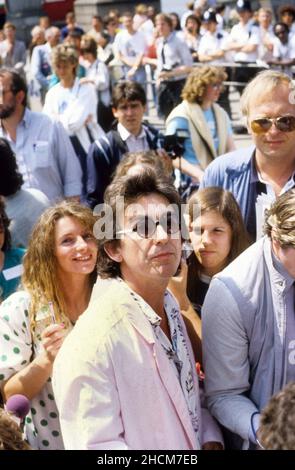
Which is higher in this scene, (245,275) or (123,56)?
(245,275)

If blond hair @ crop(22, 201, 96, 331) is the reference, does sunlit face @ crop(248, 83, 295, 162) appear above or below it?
above

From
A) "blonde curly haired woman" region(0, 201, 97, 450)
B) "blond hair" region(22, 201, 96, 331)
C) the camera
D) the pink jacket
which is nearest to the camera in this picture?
the pink jacket

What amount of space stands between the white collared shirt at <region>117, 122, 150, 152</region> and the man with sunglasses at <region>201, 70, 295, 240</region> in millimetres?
1808

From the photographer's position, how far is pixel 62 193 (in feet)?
18.8

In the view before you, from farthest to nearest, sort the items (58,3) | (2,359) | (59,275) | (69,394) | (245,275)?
1. (58,3)
2. (59,275)
3. (2,359)
4. (245,275)
5. (69,394)

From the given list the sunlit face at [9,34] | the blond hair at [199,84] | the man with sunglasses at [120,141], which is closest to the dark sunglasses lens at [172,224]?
the man with sunglasses at [120,141]

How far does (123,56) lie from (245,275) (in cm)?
1169

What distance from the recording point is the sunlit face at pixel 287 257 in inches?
97.9

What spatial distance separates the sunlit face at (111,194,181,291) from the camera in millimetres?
2445

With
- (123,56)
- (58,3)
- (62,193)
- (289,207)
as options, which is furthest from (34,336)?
(58,3)

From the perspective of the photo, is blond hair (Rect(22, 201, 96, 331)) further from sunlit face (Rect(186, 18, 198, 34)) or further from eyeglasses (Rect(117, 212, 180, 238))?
sunlit face (Rect(186, 18, 198, 34))

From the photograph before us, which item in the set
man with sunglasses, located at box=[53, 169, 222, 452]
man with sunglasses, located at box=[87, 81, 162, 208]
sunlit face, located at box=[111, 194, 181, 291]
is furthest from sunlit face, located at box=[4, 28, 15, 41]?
sunlit face, located at box=[111, 194, 181, 291]

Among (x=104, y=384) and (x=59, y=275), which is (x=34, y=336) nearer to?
(x=59, y=275)

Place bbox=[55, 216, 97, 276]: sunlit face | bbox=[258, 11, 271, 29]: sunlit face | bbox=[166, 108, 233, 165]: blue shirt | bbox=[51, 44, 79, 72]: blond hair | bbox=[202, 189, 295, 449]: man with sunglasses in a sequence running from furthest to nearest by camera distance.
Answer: bbox=[258, 11, 271, 29]: sunlit face < bbox=[51, 44, 79, 72]: blond hair < bbox=[166, 108, 233, 165]: blue shirt < bbox=[55, 216, 97, 276]: sunlit face < bbox=[202, 189, 295, 449]: man with sunglasses
